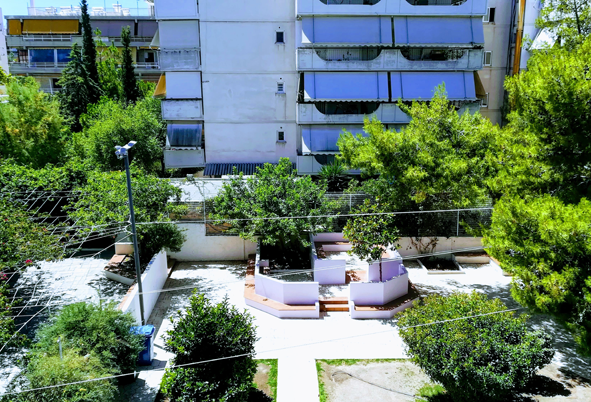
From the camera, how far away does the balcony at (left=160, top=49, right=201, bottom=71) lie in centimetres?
2791

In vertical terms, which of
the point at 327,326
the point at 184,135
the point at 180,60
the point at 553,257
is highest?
the point at 180,60

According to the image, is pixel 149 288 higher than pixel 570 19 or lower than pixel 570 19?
lower

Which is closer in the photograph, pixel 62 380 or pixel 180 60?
pixel 62 380

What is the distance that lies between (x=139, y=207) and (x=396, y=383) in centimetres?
1084

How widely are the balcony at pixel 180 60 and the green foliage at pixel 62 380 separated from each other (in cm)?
1970

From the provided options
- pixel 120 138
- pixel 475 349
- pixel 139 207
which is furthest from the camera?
pixel 120 138

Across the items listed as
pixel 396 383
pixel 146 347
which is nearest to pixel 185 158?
pixel 146 347

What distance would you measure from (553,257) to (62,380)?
35.4 ft

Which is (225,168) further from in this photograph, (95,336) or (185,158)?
(95,336)

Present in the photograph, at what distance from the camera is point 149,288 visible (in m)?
17.8

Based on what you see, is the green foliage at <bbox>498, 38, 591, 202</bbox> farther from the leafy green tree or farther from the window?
the leafy green tree

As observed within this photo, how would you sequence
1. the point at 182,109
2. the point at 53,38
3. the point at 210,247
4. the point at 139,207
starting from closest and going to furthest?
the point at 139,207 < the point at 210,247 < the point at 182,109 < the point at 53,38

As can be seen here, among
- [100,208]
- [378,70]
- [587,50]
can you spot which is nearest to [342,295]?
[100,208]

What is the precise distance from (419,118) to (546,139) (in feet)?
21.4
